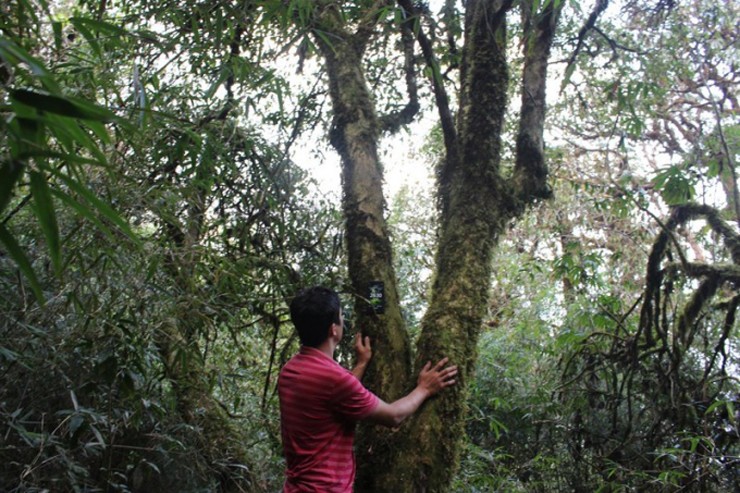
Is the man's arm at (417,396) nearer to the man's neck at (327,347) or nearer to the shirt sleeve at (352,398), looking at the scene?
the shirt sleeve at (352,398)

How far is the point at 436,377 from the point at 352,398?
39 cm

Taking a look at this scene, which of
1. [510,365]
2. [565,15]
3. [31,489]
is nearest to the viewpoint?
[31,489]

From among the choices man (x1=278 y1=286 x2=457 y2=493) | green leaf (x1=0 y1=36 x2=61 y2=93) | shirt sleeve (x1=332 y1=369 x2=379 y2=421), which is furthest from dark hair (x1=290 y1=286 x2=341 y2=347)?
green leaf (x1=0 y1=36 x2=61 y2=93)

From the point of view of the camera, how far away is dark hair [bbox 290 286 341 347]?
2191 millimetres

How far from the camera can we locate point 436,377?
226 cm

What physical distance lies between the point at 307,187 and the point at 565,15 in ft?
7.94

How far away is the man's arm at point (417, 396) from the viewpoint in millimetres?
2064

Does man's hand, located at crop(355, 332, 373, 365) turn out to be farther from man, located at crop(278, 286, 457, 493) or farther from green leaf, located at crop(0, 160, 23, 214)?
green leaf, located at crop(0, 160, 23, 214)

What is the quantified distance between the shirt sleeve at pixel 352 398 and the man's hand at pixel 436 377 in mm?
280

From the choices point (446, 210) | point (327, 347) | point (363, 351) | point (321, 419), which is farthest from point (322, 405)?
point (446, 210)

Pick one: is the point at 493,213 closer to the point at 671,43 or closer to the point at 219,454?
the point at 219,454

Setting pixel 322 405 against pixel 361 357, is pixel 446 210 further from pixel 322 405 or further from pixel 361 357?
pixel 322 405

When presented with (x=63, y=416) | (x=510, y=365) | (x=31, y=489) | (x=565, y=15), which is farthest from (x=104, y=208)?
(x=510, y=365)

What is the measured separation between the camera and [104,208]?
91cm
